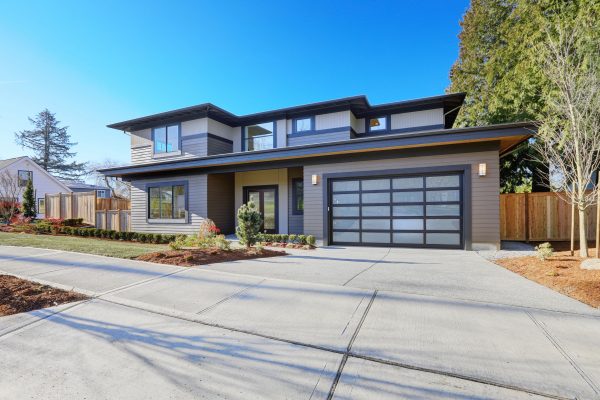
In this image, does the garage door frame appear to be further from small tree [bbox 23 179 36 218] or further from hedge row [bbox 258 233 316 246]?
small tree [bbox 23 179 36 218]

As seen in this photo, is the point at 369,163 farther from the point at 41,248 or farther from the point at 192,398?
the point at 41,248

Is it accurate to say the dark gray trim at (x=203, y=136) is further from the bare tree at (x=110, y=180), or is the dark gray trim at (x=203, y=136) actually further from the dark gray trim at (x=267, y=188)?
the bare tree at (x=110, y=180)

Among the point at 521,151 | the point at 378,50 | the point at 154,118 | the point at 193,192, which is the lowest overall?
the point at 193,192

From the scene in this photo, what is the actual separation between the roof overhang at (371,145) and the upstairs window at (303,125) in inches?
110

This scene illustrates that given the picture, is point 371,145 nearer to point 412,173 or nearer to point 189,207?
point 412,173

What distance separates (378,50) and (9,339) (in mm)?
15417

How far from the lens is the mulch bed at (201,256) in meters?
6.00

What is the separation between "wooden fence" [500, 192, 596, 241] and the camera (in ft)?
30.3

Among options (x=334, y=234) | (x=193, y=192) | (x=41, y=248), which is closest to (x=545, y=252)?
(x=334, y=234)

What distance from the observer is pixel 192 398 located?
73.9 inches

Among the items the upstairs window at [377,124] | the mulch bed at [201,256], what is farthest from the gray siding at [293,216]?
the mulch bed at [201,256]

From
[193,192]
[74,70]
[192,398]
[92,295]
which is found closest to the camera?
[192,398]

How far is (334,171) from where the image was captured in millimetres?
9367

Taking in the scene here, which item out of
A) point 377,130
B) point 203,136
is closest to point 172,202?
point 203,136
